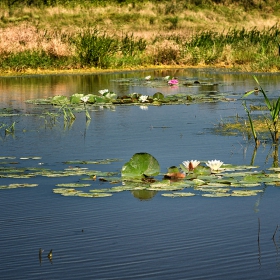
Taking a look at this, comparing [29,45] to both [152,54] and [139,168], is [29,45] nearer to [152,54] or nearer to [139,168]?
[152,54]

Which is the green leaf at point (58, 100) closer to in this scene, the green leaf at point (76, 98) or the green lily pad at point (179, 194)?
the green leaf at point (76, 98)

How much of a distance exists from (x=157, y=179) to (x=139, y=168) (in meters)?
0.17

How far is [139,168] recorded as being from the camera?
6.70 metres

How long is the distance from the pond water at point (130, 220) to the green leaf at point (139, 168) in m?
0.22

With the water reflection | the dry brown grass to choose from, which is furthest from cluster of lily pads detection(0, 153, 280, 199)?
the dry brown grass

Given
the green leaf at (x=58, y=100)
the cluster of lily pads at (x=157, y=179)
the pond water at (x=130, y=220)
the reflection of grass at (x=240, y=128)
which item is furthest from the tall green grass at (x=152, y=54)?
the cluster of lily pads at (x=157, y=179)

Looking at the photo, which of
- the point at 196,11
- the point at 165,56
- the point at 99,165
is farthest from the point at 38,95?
the point at 196,11

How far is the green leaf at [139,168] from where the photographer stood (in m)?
6.68

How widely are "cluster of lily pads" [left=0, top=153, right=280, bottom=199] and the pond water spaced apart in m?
0.05

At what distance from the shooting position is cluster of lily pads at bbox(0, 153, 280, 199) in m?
6.31

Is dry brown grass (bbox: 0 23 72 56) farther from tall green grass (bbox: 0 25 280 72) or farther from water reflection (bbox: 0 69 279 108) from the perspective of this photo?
water reflection (bbox: 0 69 279 108)

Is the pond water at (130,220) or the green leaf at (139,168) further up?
the green leaf at (139,168)

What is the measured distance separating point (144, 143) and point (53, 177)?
2.11m

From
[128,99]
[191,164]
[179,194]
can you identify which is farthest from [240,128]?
[179,194]
